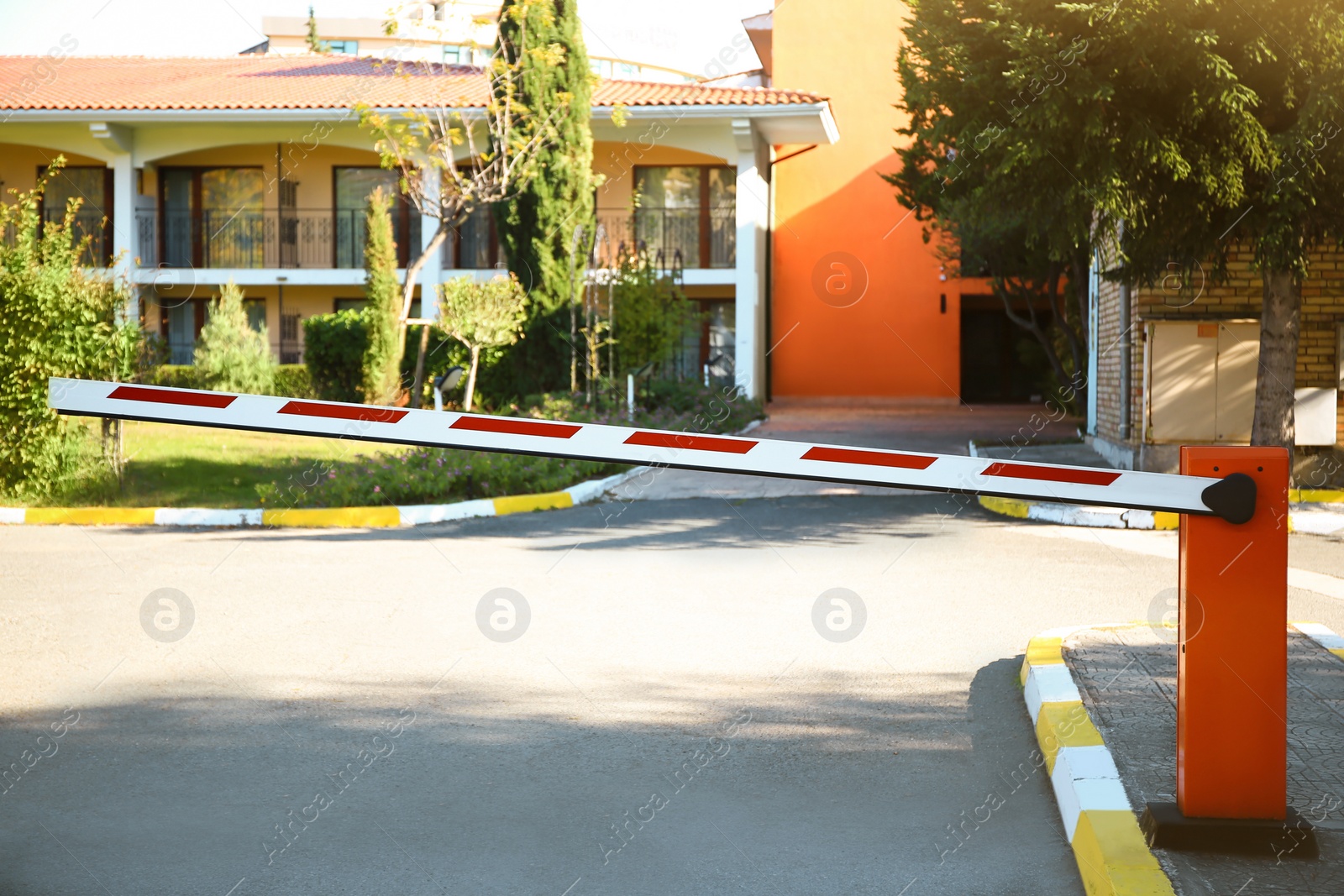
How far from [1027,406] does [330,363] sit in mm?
15760

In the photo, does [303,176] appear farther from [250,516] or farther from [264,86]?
[250,516]

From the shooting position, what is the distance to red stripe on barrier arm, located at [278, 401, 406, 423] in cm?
366

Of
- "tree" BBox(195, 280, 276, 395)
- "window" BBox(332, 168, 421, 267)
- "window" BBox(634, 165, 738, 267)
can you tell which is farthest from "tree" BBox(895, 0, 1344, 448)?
"window" BBox(332, 168, 421, 267)

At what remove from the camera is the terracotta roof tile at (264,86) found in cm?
2455

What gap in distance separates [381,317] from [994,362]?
16.2 m

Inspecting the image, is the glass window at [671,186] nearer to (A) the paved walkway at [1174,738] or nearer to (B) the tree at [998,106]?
(B) the tree at [998,106]

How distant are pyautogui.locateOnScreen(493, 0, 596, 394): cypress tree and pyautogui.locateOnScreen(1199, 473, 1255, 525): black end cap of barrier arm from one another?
56.6 ft

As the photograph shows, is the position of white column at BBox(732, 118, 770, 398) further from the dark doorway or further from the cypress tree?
the dark doorway

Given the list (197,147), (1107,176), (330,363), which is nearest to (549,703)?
(1107,176)

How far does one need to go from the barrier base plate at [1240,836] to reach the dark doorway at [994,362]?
91.2 ft

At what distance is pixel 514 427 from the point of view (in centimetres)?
371

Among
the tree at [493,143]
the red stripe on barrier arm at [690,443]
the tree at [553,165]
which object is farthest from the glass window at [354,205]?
the red stripe on barrier arm at [690,443]

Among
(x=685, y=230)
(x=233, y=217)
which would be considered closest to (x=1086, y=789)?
(x=685, y=230)

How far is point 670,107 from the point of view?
23875 millimetres
